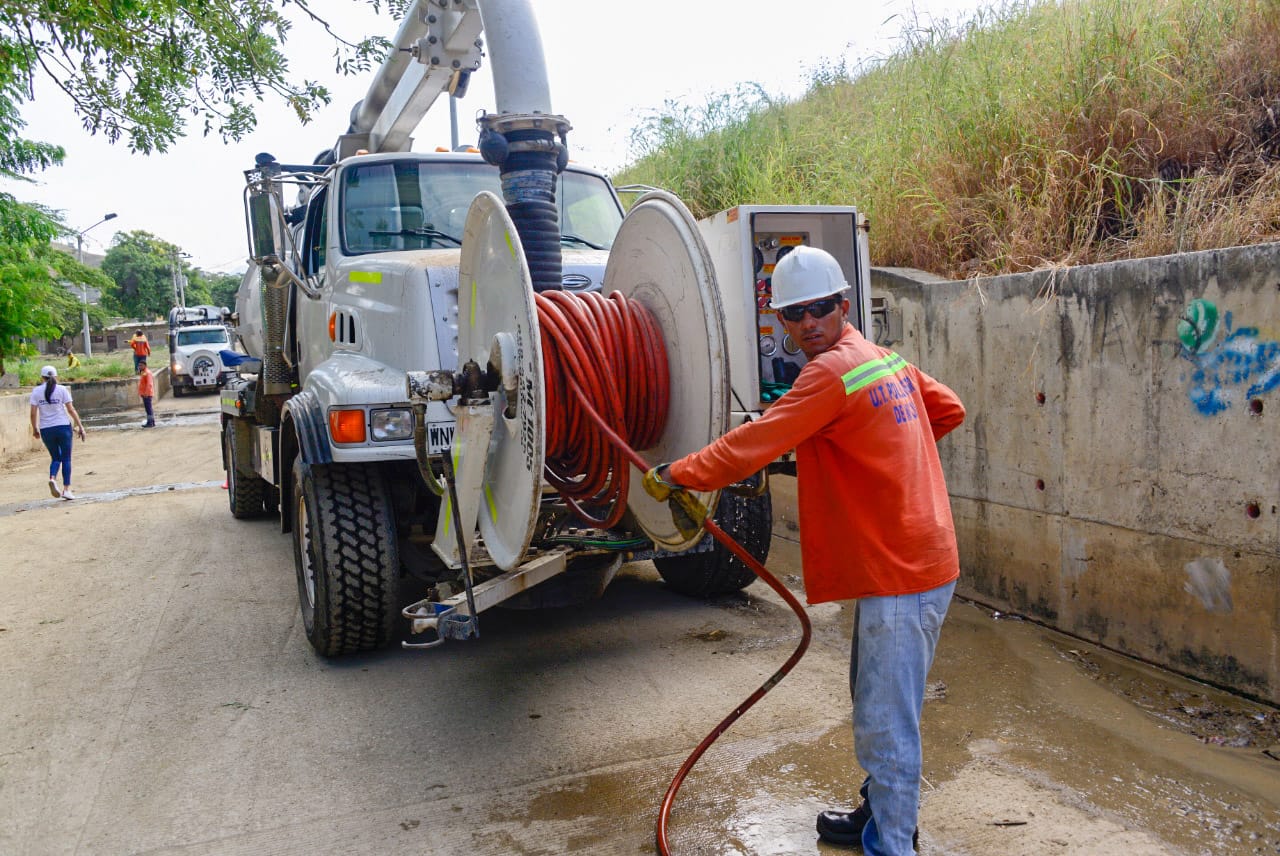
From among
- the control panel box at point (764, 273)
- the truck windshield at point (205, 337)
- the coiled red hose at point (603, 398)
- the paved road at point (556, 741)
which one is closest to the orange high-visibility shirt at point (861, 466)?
the coiled red hose at point (603, 398)

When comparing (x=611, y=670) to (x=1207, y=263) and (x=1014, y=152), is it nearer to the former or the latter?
(x=1207, y=263)

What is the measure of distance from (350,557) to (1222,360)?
380 cm

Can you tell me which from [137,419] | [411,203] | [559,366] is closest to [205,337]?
[137,419]

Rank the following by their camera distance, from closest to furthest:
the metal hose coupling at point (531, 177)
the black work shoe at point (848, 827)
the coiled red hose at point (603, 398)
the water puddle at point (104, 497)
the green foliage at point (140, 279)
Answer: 1. the black work shoe at point (848, 827)
2. the coiled red hose at point (603, 398)
3. the metal hose coupling at point (531, 177)
4. the water puddle at point (104, 497)
5. the green foliage at point (140, 279)

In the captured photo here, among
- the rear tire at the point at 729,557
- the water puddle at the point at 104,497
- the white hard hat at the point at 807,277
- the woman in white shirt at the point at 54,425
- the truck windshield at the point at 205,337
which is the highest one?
the truck windshield at the point at 205,337

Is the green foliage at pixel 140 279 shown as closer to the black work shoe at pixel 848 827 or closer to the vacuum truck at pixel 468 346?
the vacuum truck at pixel 468 346

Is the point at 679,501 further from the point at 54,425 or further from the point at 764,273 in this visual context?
the point at 54,425

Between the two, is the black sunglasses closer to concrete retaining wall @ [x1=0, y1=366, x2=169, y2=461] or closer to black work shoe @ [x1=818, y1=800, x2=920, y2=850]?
black work shoe @ [x1=818, y1=800, x2=920, y2=850]

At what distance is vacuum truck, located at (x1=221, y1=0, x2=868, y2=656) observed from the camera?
337cm

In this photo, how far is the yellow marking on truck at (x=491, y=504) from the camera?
3498 mm

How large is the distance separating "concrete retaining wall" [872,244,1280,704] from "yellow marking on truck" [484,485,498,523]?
9.29 ft

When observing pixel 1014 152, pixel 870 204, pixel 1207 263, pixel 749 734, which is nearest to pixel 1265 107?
pixel 1014 152

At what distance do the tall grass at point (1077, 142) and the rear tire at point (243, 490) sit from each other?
213 inches

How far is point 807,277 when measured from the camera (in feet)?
9.07
